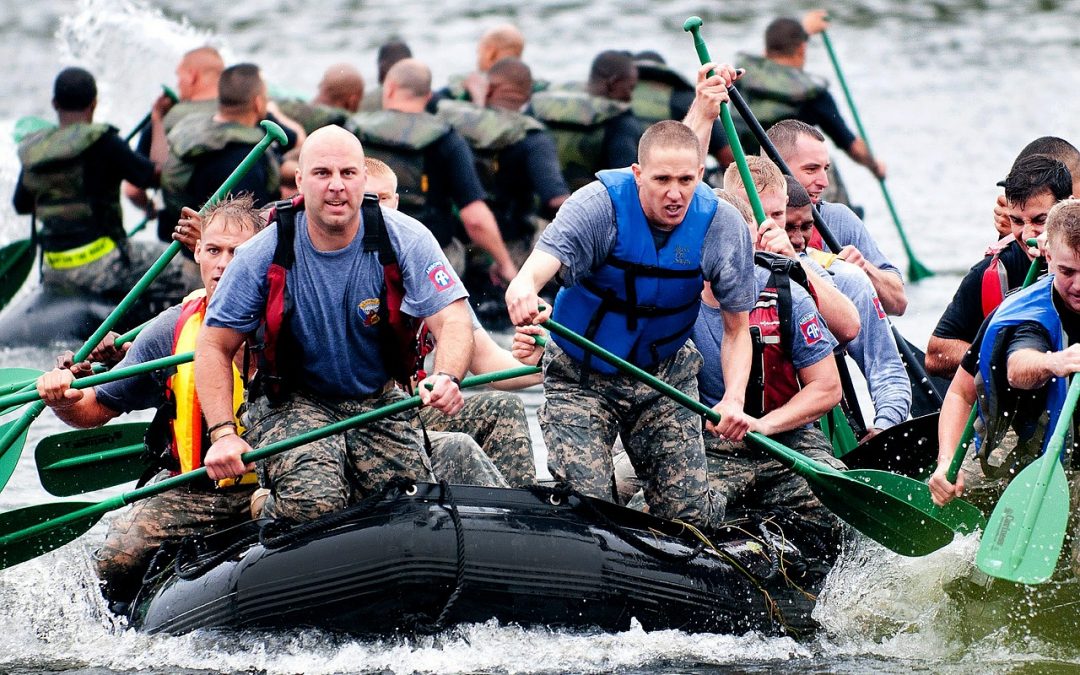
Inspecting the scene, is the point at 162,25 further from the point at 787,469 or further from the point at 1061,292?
the point at 1061,292

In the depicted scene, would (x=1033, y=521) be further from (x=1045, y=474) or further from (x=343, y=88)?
(x=343, y=88)

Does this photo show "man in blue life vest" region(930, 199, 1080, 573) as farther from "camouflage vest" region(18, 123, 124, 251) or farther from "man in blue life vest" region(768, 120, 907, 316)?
"camouflage vest" region(18, 123, 124, 251)

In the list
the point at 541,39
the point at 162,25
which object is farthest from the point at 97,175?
the point at 541,39

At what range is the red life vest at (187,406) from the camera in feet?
19.0

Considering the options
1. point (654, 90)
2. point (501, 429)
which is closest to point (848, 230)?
point (501, 429)

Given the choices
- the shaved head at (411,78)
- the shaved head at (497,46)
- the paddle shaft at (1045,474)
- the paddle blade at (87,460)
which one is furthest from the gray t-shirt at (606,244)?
the shaved head at (497,46)

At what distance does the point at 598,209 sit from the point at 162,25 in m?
10.3

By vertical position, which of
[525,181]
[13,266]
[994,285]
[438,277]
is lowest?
[13,266]

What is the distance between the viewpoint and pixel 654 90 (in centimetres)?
1213

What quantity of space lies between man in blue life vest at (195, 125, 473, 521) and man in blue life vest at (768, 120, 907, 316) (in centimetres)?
248

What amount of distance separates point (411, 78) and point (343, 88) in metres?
1.82

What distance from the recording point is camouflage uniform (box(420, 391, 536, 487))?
6211mm

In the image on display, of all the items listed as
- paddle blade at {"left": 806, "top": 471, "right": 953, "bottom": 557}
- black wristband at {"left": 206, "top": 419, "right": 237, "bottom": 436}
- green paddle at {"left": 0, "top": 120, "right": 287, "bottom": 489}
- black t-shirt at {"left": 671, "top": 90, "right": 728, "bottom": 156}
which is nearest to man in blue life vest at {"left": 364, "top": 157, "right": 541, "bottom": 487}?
green paddle at {"left": 0, "top": 120, "right": 287, "bottom": 489}

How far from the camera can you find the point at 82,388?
229 inches
